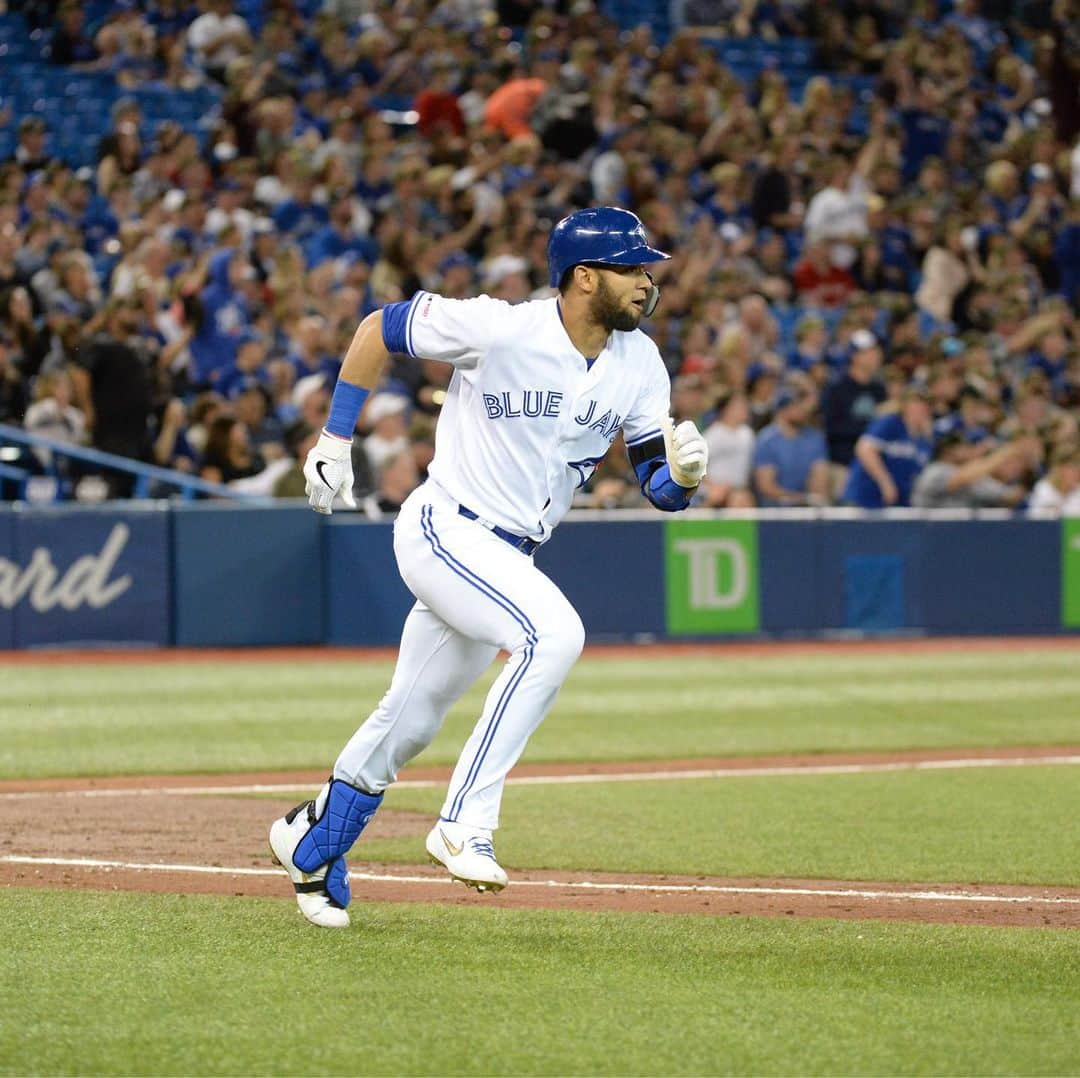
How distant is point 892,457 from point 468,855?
12.4 m

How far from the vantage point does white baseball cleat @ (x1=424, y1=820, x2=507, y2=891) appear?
542 centimetres

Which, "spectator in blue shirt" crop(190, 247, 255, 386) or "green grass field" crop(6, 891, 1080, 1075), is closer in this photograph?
"green grass field" crop(6, 891, 1080, 1075)

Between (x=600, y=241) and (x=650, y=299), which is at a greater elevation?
(x=600, y=241)

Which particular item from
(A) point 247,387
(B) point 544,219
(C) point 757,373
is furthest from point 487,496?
(B) point 544,219

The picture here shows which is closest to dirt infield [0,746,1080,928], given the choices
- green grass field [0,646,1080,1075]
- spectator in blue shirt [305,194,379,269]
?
green grass field [0,646,1080,1075]

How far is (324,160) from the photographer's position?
62.2ft

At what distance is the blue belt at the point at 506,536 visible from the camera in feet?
19.0

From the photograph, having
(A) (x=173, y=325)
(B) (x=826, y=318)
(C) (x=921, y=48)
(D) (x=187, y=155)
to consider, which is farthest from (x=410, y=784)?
(C) (x=921, y=48)

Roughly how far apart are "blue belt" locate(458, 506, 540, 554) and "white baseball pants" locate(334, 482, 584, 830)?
0.07 feet

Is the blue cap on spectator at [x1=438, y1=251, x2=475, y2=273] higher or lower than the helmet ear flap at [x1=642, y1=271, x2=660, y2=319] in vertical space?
higher

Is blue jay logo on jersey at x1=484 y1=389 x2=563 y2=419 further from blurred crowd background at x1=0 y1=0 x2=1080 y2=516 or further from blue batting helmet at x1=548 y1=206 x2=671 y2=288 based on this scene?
blurred crowd background at x1=0 y1=0 x2=1080 y2=516

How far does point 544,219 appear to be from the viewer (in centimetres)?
1959

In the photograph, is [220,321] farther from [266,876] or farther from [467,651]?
[467,651]

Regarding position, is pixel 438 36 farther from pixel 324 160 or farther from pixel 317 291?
pixel 317 291
